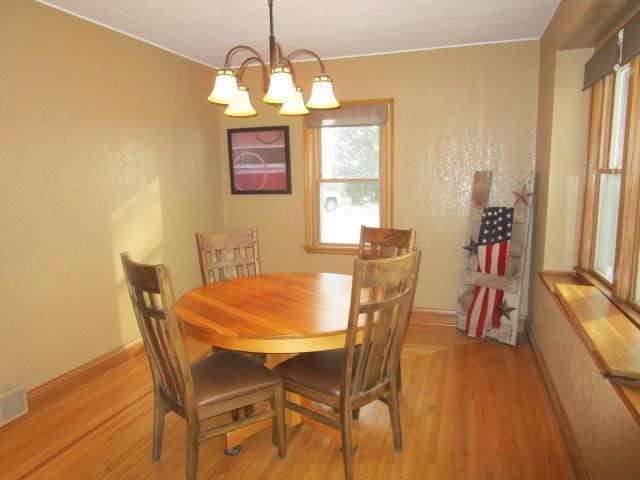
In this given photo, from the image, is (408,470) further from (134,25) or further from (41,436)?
(134,25)

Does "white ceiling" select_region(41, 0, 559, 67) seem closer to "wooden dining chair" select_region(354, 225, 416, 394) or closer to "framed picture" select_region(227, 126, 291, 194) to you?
"framed picture" select_region(227, 126, 291, 194)

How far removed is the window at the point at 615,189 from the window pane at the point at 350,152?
1770 mm

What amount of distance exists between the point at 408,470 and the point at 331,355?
24.5 inches

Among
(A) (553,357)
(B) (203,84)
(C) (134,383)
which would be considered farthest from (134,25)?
(A) (553,357)

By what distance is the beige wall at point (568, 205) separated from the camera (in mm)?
1808

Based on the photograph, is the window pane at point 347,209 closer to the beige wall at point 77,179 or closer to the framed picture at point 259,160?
the framed picture at point 259,160

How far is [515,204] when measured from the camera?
342 centimetres

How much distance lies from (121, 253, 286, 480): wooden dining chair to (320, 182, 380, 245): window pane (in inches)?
88.1

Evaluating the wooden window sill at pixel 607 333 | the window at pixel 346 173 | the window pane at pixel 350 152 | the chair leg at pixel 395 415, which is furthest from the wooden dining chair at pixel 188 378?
the window pane at pixel 350 152

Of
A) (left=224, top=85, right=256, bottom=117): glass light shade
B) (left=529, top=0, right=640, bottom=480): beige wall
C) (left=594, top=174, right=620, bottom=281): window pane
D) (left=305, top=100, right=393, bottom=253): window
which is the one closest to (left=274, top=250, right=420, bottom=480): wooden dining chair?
(left=529, top=0, right=640, bottom=480): beige wall

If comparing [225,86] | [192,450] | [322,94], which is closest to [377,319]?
[192,450]

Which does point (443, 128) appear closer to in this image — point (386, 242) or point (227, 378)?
point (386, 242)

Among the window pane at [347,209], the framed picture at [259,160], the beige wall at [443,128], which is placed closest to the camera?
the beige wall at [443,128]

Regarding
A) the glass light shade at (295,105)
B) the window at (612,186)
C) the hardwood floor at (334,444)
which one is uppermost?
the glass light shade at (295,105)
